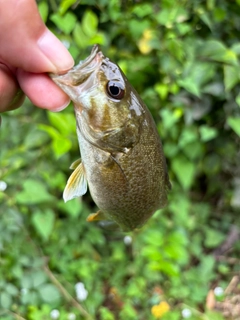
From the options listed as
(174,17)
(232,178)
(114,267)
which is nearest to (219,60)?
(174,17)

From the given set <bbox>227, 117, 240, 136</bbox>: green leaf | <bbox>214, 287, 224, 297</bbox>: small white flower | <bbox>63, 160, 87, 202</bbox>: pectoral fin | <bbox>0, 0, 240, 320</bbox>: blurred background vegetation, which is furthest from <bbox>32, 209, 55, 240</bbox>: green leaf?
<bbox>214, 287, 224, 297</bbox>: small white flower

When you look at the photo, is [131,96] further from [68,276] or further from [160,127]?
[68,276]

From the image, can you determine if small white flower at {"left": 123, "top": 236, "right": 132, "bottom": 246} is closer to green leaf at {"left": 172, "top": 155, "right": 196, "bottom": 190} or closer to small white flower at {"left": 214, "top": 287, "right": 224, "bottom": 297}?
green leaf at {"left": 172, "top": 155, "right": 196, "bottom": 190}

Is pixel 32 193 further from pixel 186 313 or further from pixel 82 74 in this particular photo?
pixel 186 313

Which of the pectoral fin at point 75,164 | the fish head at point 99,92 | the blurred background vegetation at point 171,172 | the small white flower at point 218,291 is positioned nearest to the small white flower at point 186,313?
the blurred background vegetation at point 171,172

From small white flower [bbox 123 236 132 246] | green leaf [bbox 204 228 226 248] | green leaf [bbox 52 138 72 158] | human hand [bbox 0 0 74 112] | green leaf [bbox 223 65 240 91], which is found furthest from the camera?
green leaf [bbox 204 228 226 248]

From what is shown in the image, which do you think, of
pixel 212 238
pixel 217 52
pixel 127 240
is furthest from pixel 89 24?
pixel 212 238
